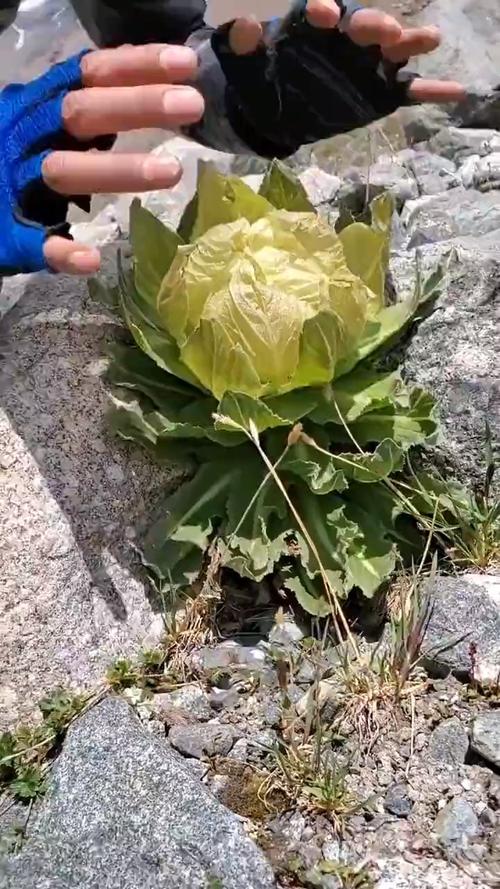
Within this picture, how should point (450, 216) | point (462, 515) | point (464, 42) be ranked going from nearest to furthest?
point (462, 515), point (450, 216), point (464, 42)

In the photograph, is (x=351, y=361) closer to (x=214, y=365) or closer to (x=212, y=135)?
(x=214, y=365)

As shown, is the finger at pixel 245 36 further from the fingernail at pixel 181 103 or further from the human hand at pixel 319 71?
Answer: the fingernail at pixel 181 103

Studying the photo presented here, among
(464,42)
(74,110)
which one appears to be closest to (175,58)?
(74,110)

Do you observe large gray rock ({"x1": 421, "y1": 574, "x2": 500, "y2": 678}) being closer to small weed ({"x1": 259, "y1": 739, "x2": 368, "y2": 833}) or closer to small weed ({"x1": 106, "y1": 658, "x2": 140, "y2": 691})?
small weed ({"x1": 259, "y1": 739, "x2": 368, "y2": 833})

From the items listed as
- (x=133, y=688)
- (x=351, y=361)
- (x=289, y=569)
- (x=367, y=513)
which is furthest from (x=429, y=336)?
(x=133, y=688)

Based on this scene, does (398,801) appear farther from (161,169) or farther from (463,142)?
(463,142)

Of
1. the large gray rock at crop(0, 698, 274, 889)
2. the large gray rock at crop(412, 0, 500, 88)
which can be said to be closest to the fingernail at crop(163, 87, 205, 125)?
the large gray rock at crop(0, 698, 274, 889)
